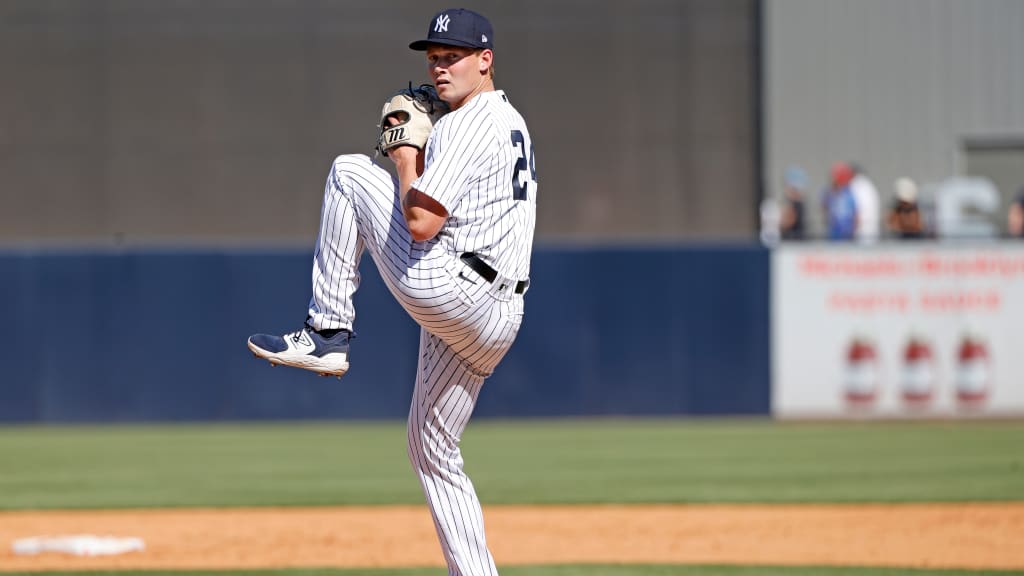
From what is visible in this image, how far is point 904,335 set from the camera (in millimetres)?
12195

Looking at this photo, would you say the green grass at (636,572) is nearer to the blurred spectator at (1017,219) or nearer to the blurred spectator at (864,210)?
the blurred spectator at (864,210)

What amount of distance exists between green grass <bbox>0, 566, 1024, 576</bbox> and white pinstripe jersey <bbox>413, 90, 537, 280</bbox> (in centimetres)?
191

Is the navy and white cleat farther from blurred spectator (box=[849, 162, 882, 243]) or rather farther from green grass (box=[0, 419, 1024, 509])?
blurred spectator (box=[849, 162, 882, 243])

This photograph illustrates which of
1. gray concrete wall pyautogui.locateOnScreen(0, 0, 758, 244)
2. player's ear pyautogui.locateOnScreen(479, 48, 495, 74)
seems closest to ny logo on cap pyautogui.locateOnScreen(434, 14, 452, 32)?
player's ear pyautogui.locateOnScreen(479, 48, 495, 74)

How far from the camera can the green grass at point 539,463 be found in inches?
319

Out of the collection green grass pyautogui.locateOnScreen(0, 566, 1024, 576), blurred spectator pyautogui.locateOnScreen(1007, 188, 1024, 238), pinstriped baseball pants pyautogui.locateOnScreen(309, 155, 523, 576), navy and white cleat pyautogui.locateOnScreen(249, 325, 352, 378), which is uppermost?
pinstriped baseball pants pyautogui.locateOnScreen(309, 155, 523, 576)

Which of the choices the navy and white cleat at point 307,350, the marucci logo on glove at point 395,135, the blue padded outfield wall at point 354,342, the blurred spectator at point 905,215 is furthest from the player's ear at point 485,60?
the blurred spectator at point 905,215

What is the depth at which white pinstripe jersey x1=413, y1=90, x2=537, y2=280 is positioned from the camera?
3.79m

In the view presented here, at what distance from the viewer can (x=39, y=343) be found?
1188cm

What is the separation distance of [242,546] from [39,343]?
6.13 meters

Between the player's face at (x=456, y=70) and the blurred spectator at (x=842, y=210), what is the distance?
914 centimetres

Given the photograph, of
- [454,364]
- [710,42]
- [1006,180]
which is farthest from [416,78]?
[454,364]

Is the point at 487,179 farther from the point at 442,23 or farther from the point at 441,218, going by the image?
the point at 442,23

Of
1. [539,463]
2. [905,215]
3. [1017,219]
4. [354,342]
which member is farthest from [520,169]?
[1017,219]
